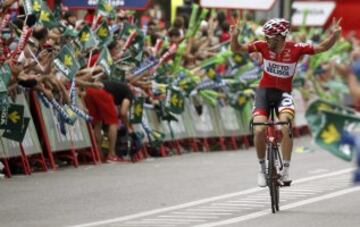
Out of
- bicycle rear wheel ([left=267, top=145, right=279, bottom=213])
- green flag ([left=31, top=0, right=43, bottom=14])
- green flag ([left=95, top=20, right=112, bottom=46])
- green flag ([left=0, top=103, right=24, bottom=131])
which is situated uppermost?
green flag ([left=31, top=0, right=43, bottom=14])

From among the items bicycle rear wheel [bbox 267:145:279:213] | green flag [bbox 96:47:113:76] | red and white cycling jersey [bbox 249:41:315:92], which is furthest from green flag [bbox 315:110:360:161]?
green flag [bbox 96:47:113:76]

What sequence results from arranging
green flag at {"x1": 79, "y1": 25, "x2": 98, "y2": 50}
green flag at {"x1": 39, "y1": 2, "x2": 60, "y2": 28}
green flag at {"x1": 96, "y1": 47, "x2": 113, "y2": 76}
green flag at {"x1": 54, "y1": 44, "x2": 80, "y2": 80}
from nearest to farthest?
1. green flag at {"x1": 39, "y1": 2, "x2": 60, "y2": 28}
2. green flag at {"x1": 54, "y1": 44, "x2": 80, "y2": 80}
3. green flag at {"x1": 79, "y1": 25, "x2": 98, "y2": 50}
4. green flag at {"x1": 96, "y1": 47, "x2": 113, "y2": 76}

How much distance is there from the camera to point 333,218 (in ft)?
44.9

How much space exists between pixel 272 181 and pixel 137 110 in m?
7.40

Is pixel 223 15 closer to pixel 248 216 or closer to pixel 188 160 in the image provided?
pixel 188 160

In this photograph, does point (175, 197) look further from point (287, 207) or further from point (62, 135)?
point (62, 135)

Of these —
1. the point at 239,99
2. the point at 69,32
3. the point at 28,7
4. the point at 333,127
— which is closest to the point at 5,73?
the point at 28,7

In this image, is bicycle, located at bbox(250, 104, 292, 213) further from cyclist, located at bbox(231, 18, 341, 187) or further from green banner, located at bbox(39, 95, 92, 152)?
green banner, located at bbox(39, 95, 92, 152)

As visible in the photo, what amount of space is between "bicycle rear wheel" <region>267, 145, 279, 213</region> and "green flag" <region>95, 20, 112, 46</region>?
631 centimetres

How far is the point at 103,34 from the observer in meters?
20.7

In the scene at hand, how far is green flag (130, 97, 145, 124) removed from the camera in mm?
21688

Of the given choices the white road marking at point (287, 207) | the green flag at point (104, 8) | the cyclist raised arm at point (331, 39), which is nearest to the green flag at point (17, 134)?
the green flag at point (104, 8)

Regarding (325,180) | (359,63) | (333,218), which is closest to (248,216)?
(333,218)

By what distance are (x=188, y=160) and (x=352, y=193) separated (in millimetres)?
6090
